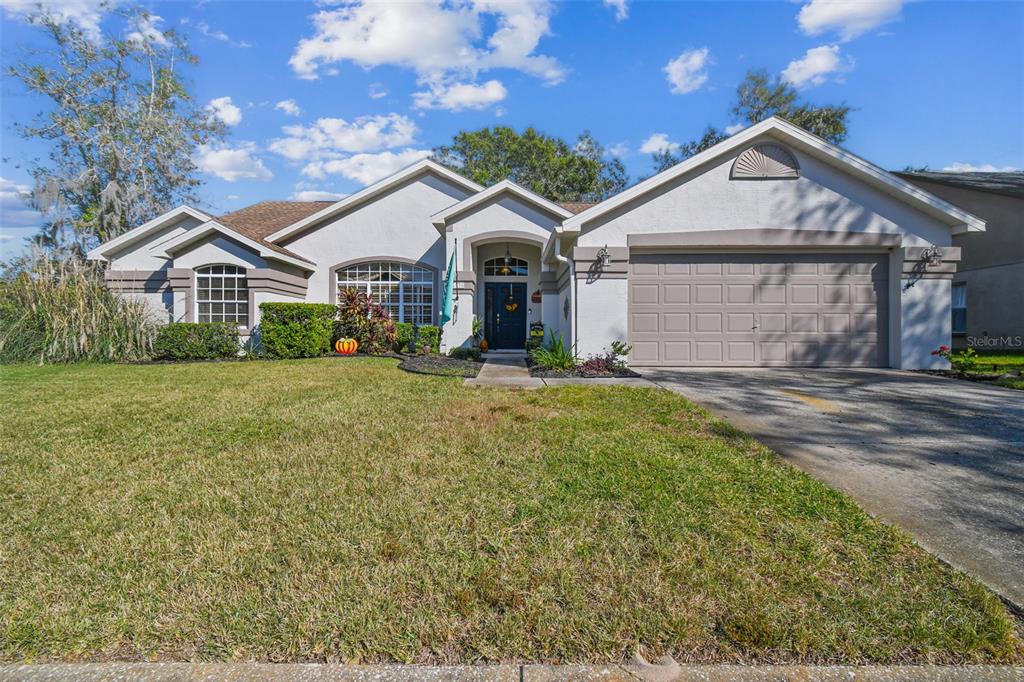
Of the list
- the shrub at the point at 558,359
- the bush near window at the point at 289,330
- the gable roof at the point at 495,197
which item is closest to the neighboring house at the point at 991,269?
the gable roof at the point at 495,197

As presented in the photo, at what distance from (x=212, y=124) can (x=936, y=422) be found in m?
31.0

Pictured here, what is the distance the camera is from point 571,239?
10.4m

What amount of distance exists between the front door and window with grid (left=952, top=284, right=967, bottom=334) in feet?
49.5

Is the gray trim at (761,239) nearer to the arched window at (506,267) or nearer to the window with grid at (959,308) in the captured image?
the arched window at (506,267)

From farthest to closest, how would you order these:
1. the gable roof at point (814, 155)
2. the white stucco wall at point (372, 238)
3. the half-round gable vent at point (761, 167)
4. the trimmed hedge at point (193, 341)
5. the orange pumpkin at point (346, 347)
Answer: the white stucco wall at point (372, 238) < the orange pumpkin at point (346, 347) < the trimmed hedge at point (193, 341) < the half-round gable vent at point (761, 167) < the gable roof at point (814, 155)

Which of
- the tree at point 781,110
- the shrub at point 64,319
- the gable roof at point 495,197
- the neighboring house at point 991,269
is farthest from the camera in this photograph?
the tree at point 781,110

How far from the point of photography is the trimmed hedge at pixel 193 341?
12.5m

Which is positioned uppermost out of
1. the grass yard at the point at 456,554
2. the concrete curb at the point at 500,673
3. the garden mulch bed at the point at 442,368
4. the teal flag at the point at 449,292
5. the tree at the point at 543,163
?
the tree at the point at 543,163

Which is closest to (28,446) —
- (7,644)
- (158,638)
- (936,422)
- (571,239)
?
(7,644)

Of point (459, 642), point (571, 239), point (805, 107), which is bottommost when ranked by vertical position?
point (459, 642)

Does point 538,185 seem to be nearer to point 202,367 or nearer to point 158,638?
point 202,367

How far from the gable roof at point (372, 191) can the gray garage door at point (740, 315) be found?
24.4ft

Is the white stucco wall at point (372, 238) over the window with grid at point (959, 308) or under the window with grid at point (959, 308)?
over

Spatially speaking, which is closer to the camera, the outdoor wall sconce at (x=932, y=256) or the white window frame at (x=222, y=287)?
the outdoor wall sconce at (x=932, y=256)
